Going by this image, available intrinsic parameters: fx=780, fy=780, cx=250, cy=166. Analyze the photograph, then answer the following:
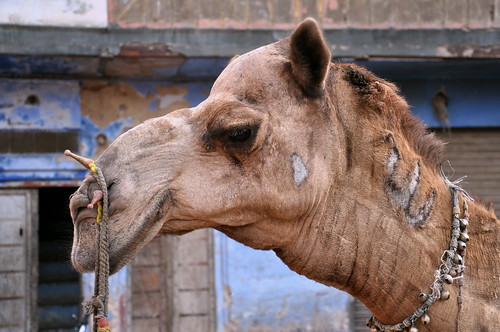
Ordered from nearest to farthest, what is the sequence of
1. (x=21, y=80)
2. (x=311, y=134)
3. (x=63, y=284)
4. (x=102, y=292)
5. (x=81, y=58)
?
(x=102, y=292) < (x=311, y=134) < (x=81, y=58) < (x=21, y=80) < (x=63, y=284)

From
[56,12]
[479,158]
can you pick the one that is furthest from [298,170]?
[479,158]

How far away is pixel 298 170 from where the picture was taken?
102 inches

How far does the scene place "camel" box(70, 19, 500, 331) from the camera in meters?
2.53

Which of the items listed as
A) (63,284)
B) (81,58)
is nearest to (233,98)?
(81,58)

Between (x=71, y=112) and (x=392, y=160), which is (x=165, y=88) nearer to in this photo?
(x=71, y=112)

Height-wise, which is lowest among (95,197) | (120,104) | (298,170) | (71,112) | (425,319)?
(425,319)

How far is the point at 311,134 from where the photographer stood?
262 centimetres

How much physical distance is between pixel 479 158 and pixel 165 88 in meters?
4.26

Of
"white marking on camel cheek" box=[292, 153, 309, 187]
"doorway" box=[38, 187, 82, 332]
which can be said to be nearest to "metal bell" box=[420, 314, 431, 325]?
"white marking on camel cheek" box=[292, 153, 309, 187]

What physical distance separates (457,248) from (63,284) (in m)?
10.7

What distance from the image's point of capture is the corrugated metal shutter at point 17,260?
9.22 m

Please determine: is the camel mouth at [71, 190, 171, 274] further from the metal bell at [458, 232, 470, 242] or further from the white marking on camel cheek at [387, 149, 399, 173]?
the metal bell at [458, 232, 470, 242]

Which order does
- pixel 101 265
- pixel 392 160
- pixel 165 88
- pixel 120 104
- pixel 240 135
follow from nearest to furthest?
pixel 101 265
pixel 240 135
pixel 392 160
pixel 120 104
pixel 165 88

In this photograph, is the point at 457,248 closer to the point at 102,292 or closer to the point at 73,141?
the point at 102,292
